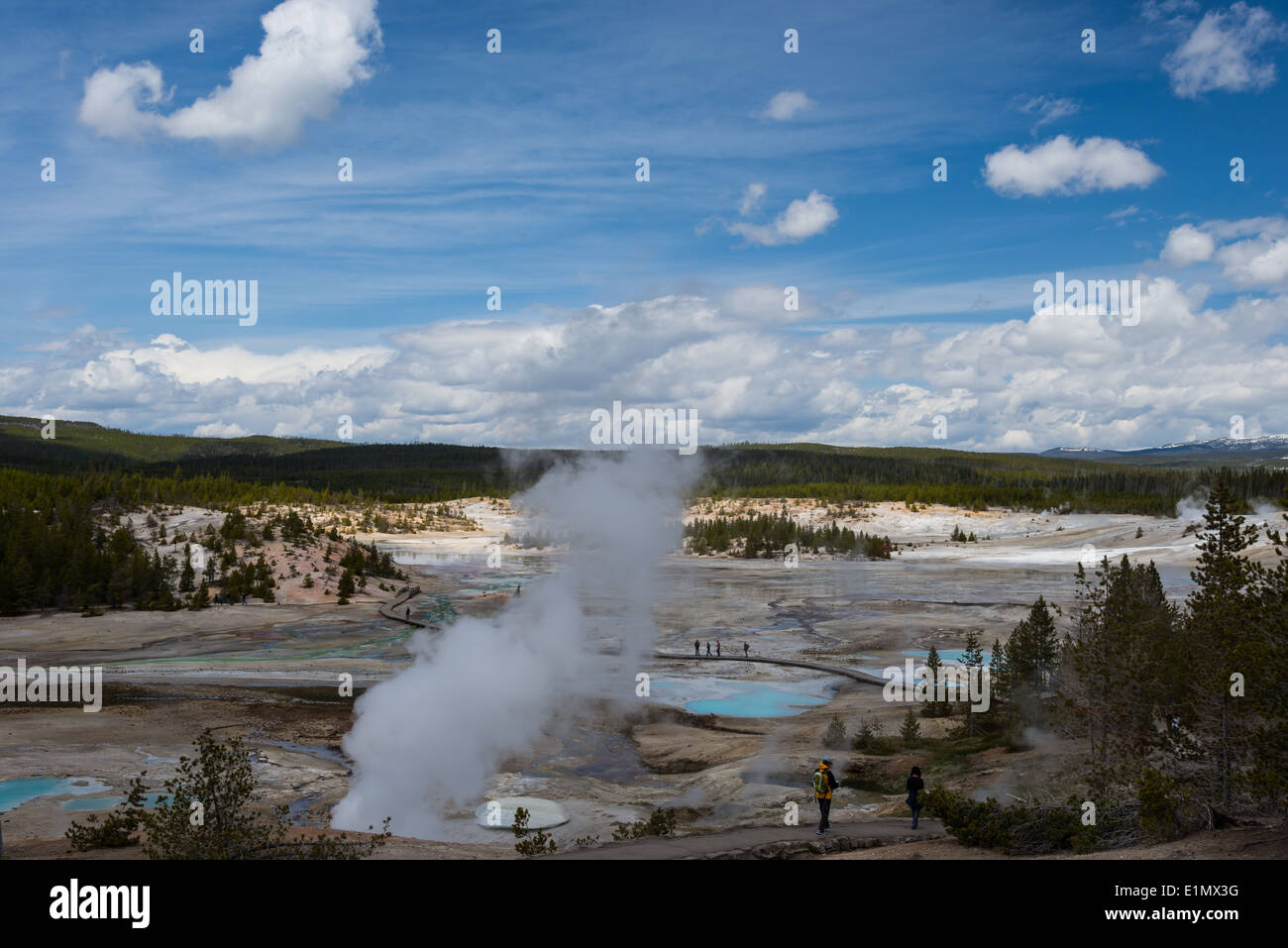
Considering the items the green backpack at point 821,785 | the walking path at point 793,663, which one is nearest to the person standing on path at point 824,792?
the green backpack at point 821,785

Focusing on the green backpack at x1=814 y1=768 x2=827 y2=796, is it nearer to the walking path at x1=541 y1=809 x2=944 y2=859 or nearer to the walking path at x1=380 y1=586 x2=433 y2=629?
the walking path at x1=541 y1=809 x2=944 y2=859

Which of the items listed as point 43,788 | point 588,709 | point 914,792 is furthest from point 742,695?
point 43,788

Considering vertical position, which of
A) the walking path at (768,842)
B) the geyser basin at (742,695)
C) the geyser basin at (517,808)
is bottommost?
the geyser basin at (742,695)

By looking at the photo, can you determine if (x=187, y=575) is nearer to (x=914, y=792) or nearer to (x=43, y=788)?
(x=43, y=788)

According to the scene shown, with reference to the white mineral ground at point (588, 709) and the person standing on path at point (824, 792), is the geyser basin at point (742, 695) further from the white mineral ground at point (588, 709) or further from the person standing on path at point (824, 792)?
the person standing on path at point (824, 792)

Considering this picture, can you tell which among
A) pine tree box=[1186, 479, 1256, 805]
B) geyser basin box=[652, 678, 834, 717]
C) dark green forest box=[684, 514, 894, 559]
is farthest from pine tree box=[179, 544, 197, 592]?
pine tree box=[1186, 479, 1256, 805]

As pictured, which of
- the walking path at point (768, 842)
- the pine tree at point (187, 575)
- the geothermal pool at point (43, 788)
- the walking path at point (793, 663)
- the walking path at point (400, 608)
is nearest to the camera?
the walking path at point (768, 842)
